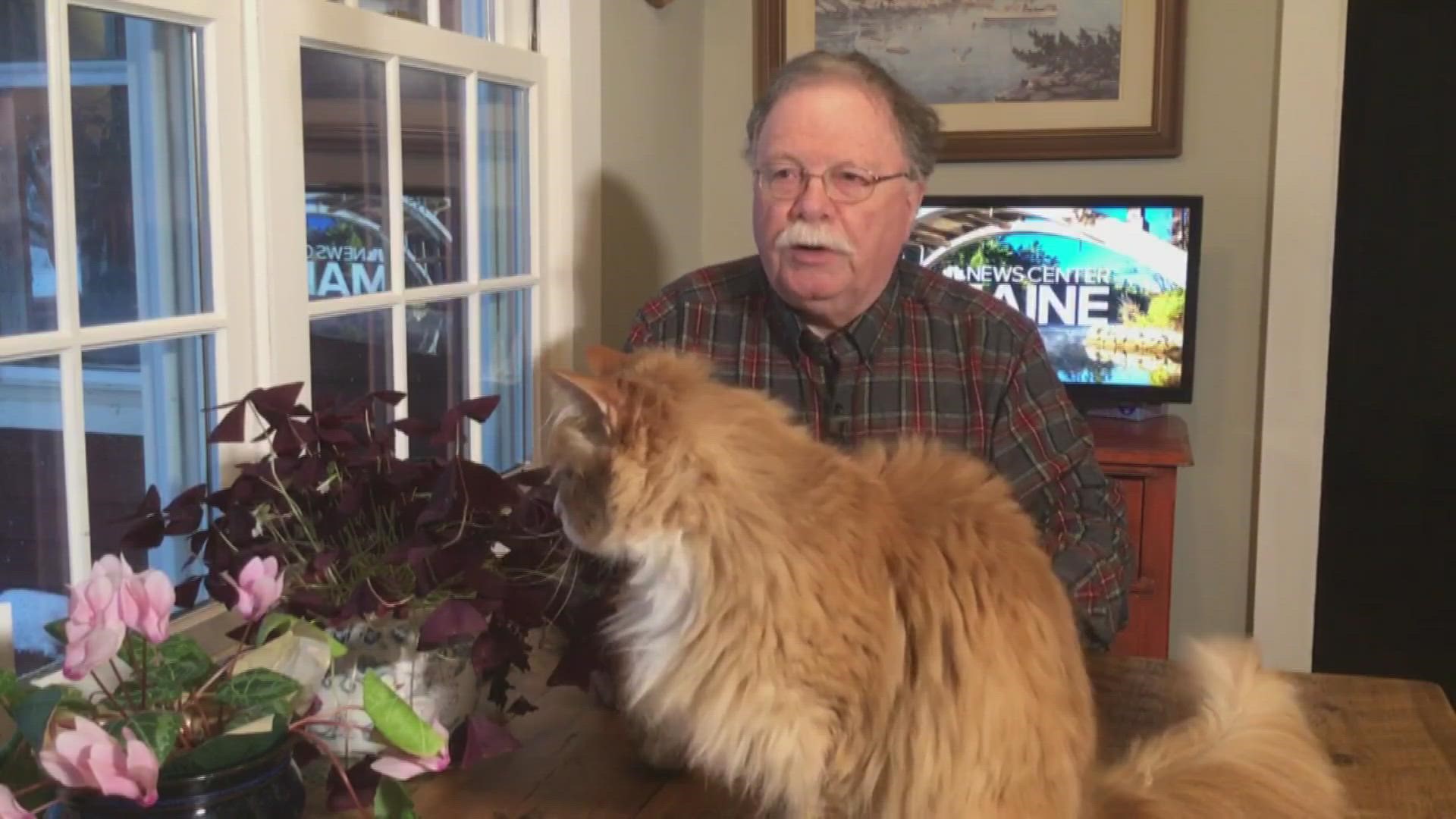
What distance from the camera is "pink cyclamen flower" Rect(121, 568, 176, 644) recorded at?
0.83 meters

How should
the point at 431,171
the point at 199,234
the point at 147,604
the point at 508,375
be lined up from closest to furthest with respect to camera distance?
the point at 147,604, the point at 199,234, the point at 431,171, the point at 508,375


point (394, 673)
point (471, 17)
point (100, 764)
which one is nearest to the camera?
point (100, 764)

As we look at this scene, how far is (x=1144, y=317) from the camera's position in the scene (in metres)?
2.75

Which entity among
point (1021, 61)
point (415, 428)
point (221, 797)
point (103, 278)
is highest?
point (1021, 61)

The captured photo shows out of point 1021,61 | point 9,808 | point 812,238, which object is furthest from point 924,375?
point 1021,61

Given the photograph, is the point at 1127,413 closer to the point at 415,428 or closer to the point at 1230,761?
the point at 1230,761

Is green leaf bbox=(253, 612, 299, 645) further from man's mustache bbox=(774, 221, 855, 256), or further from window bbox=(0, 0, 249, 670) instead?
man's mustache bbox=(774, 221, 855, 256)

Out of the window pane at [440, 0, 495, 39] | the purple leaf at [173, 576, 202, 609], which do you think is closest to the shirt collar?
the window pane at [440, 0, 495, 39]

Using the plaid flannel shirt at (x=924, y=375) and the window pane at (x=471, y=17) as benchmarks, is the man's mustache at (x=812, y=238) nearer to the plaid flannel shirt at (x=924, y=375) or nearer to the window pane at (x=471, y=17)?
the plaid flannel shirt at (x=924, y=375)

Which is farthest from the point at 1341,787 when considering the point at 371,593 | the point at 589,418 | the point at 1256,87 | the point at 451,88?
the point at 1256,87

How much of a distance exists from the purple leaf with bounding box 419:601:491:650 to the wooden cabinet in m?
1.77

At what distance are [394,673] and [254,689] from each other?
0.77ft

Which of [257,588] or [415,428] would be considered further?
[415,428]

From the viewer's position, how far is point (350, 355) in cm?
173
